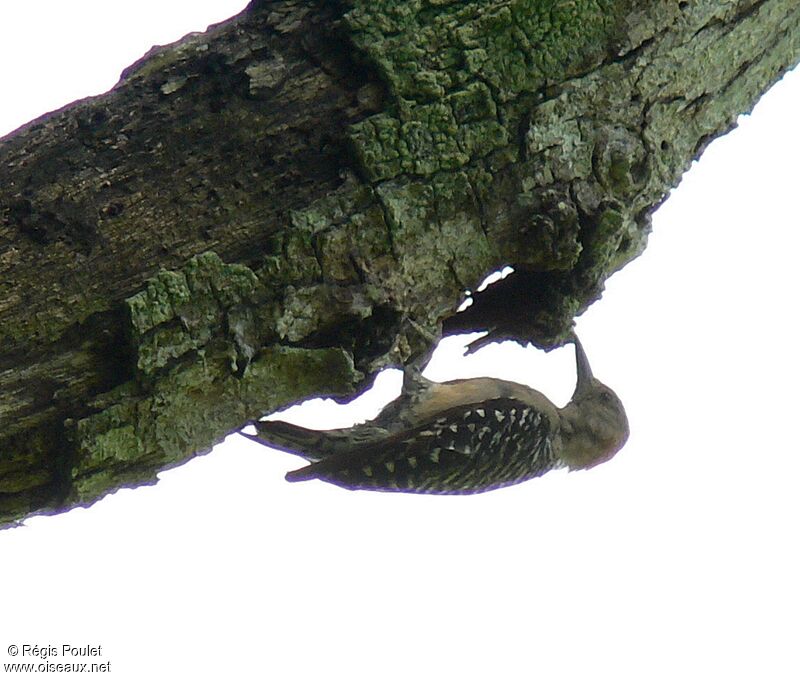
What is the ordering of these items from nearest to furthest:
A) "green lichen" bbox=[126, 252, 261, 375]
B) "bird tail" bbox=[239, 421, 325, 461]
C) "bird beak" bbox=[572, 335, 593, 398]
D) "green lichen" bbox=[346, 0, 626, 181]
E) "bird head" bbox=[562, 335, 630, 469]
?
"green lichen" bbox=[126, 252, 261, 375] < "green lichen" bbox=[346, 0, 626, 181] < "bird tail" bbox=[239, 421, 325, 461] < "bird beak" bbox=[572, 335, 593, 398] < "bird head" bbox=[562, 335, 630, 469]

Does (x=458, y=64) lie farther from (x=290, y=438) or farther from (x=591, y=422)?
(x=591, y=422)

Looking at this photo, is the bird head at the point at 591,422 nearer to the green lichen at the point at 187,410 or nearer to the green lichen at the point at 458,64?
the green lichen at the point at 458,64

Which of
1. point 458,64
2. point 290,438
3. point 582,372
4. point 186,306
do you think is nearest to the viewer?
point 186,306

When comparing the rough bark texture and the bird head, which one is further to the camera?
the bird head

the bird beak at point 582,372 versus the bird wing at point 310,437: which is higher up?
the bird beak at point 582,372

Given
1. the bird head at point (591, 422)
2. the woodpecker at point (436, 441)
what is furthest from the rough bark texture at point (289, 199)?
the bird head at point (591, 422)

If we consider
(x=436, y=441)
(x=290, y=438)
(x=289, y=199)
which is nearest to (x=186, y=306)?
(x=289, y=199)

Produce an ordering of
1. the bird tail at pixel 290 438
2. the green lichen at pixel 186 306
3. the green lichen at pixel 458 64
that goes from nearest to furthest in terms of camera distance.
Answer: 1. the green lichen at pixel 186 306
2. the green lichen at pixel 458 64
3. the bird tail at pixel 290 438

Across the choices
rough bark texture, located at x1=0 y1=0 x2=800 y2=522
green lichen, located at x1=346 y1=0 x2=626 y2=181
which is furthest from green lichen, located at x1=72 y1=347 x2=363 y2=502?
green lichen, located at x1=346 y1=0 x2=626 y2=181

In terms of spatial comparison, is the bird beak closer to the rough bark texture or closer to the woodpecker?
the woodpecker
